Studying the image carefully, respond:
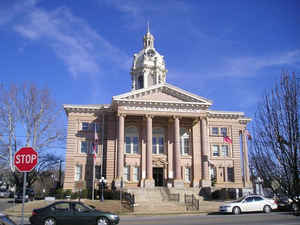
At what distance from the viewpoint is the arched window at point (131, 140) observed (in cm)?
4363

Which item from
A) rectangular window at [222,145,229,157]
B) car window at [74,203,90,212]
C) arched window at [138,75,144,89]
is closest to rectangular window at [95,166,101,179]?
rectangular window at [222,145,229,157]

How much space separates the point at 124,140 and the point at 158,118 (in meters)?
5.86

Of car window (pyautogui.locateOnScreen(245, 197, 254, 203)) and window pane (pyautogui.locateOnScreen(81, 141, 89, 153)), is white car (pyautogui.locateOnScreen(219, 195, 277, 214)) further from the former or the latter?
window pane (pyautogui.locateOnScreen(81, 141, 89, 153))

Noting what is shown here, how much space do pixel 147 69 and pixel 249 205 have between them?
1466 inches

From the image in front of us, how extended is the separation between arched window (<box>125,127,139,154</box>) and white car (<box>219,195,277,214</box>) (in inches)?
817

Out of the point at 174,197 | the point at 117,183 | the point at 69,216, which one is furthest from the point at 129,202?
the point at 69,216

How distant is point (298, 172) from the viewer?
8.30m

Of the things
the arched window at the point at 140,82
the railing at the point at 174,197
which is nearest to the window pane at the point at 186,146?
the railing at the point at 174,197

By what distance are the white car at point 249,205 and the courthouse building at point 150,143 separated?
15.1 m

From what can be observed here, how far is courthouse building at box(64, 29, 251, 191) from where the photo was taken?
1613 inches

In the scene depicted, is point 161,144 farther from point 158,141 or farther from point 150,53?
point 150,53

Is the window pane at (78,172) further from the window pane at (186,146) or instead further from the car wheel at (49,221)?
the car wheel at (49,221)

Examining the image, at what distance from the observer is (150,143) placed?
133 feet

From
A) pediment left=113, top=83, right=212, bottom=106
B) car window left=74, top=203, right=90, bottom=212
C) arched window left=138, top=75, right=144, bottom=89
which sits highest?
arched window left=138, top=75, right=144, bottom=89
